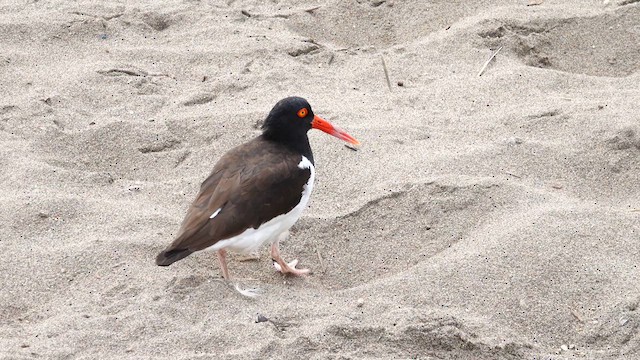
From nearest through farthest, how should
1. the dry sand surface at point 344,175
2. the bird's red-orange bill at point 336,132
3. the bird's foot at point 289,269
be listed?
1. the dry sand surface at point 344,175
2. the bird's foot at point 289,269
3. the bird's red-orange bill at point 336,132

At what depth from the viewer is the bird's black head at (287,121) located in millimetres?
5637

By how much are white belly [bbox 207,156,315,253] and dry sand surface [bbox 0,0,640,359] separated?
0.77 ft

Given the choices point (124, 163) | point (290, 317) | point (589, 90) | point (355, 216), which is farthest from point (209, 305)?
point (589, 90)

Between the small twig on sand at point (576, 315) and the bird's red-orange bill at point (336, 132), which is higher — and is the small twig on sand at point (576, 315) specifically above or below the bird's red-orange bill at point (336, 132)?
below

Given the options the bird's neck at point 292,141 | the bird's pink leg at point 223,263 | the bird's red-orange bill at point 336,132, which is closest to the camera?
the bird's pink leg at point 223,263

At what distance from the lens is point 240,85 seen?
7059 mm

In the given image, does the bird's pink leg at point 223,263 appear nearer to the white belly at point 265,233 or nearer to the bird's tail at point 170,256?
the white belly at point 265,233

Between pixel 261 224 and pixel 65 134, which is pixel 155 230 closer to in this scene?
pixel 261 224

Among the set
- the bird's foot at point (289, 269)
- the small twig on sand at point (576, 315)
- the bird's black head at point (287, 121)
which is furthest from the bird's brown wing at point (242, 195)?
the small twig on sand at point (576, 315)

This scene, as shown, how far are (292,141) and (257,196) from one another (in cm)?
54

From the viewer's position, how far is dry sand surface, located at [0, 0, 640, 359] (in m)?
4.78

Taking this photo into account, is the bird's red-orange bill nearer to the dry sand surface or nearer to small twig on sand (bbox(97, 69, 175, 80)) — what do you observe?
the dry sand surface

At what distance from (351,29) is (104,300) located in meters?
3.72

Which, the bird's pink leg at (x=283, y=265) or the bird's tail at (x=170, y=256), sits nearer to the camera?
the bird's tail at (x=170, y=256)
